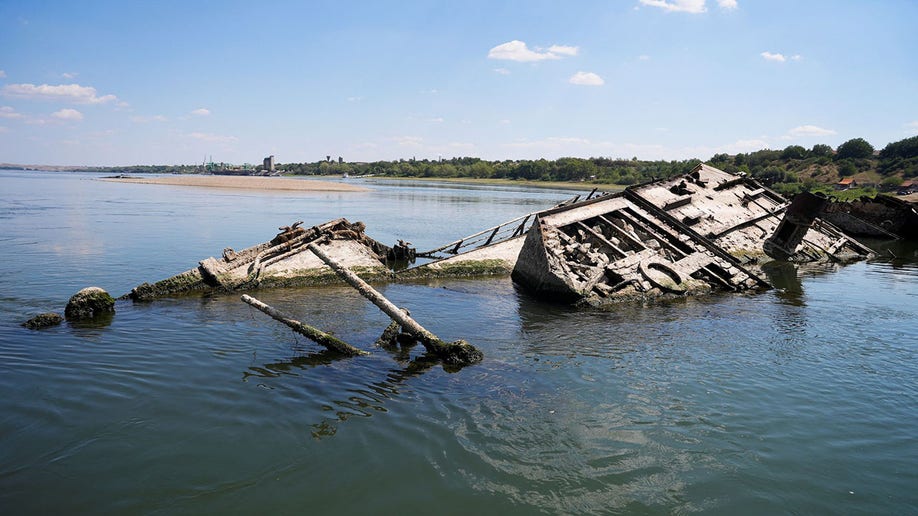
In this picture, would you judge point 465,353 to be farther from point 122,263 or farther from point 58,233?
point 58,233

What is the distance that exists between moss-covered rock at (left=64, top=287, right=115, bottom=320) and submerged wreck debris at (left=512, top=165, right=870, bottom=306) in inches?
375

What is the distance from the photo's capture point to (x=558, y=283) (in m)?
13.5

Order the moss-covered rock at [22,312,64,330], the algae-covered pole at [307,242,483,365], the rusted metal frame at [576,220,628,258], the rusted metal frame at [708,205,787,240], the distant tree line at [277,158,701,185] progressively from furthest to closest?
the distant tree line at [277,158,701,185] < the rusted metal frame at [708,205,787,240] < the rusted metal frame at [576,220,628,258] < the moss-covered rock at [22,312,64,330] < the algae-covered pole at [307,242,483,365]

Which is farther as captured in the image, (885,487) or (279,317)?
(279,317)

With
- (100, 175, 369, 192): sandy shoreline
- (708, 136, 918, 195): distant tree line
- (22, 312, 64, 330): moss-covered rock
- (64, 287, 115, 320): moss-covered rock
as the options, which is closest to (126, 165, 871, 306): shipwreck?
(64, 287, 115, 320): moss-covered rock

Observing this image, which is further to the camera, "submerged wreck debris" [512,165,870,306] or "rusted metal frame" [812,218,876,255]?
"rusted metal frame" [812,218,876,255]

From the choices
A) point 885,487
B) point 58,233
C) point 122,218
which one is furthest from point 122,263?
point 885,487

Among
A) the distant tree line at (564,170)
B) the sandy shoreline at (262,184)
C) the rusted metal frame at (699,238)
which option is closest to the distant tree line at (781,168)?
the distant tree line at (564,170)

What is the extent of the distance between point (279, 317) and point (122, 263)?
1173 cm

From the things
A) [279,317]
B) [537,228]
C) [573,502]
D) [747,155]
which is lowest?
[573,502]

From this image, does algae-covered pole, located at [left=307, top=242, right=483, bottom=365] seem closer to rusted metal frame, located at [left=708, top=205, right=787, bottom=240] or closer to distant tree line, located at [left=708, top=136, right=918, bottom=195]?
rusted metal frame, located at [left=708, top=205, right=787, bottom=240]

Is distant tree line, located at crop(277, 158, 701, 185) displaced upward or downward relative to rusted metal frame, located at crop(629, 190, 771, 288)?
upward

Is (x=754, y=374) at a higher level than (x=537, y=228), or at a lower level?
lower

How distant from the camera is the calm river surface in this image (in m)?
5.58
